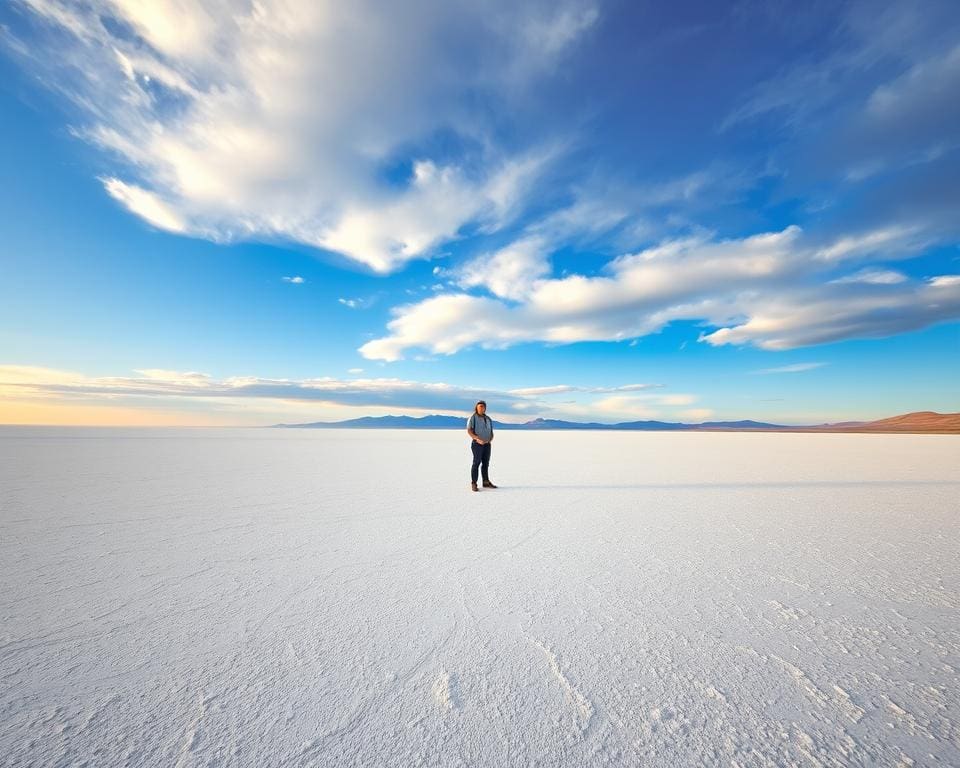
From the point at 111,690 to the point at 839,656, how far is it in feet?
12.6

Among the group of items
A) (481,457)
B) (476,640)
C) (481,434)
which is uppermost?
(481,434)

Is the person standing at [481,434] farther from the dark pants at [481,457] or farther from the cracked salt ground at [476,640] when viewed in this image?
the cracked salt ground at [476,640]

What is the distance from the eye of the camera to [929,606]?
9.64ft

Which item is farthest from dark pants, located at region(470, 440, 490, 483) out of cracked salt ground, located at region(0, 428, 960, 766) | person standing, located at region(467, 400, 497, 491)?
cracked salt ground, located at region(0, 428, 960, 766)

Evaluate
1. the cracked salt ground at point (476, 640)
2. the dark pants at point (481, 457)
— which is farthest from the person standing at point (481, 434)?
the cracked salt ground at point (476, 640)

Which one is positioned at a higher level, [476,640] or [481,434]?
[481,434]

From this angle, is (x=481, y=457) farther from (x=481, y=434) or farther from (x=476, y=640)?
(x=476, y=640)

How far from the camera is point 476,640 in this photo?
2428 millimetres

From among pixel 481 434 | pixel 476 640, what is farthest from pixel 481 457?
pixel 476 640

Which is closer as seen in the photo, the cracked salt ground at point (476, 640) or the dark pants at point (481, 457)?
the cracked salt ground at point (476, 640)

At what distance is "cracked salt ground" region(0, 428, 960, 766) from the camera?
1.69 metres

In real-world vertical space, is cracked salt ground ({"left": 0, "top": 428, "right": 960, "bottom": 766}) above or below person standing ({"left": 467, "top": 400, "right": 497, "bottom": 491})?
below

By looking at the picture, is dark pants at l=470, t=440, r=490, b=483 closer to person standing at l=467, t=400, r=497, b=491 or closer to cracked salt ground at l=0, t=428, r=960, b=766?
person standing at l=467, t=400, r=497, b=491

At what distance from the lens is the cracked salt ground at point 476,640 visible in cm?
169
